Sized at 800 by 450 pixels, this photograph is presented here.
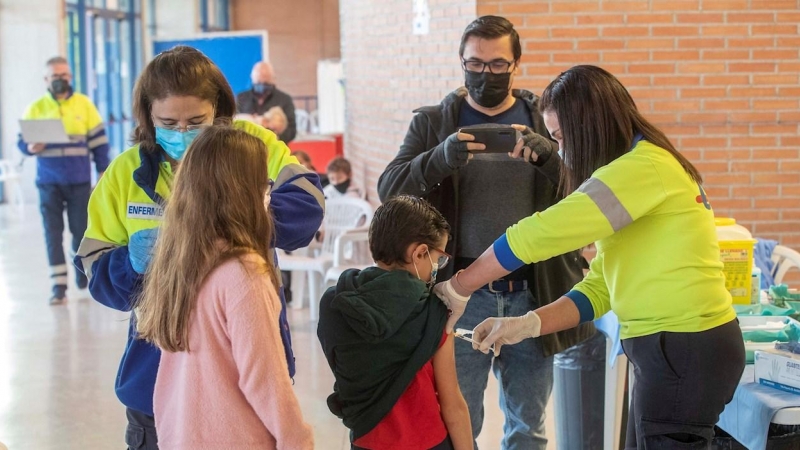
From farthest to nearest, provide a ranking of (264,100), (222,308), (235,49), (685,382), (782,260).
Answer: (235,49) → (264,100) → (782,260) → (685,382) → (222,308)

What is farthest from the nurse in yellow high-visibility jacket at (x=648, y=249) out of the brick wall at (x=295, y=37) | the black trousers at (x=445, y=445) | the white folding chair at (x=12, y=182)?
the brick wall at (x=295, y=37)

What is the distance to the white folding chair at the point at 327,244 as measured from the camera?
704cm

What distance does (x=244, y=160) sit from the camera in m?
2.11

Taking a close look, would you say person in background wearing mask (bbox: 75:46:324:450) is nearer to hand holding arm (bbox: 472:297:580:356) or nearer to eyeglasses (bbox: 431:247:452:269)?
eyeglasses (bbox: 431:247:452:269)

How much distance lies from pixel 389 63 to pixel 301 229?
5.11 meters

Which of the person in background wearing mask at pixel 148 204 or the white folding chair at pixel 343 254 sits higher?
the person in background wearing mask at pixel 148 204

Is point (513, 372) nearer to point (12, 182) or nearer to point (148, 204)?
point (148, 204)

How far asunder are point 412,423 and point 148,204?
86 centimetres

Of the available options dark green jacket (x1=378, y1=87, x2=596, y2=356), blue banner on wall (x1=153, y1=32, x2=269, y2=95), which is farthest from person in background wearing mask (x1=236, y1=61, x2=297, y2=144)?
dark green jacket (x1=378, y1=87, x2=596, y2=356)

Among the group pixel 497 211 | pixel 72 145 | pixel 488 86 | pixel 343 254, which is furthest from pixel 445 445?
pixel 72 145

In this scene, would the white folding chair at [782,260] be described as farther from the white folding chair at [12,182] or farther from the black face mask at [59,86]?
the white folding chair at [12,182]

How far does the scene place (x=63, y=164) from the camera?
7.84 meters

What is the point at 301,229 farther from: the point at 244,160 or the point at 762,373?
the point at 762,373

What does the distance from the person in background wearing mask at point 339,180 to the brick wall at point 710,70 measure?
6.76 feet
